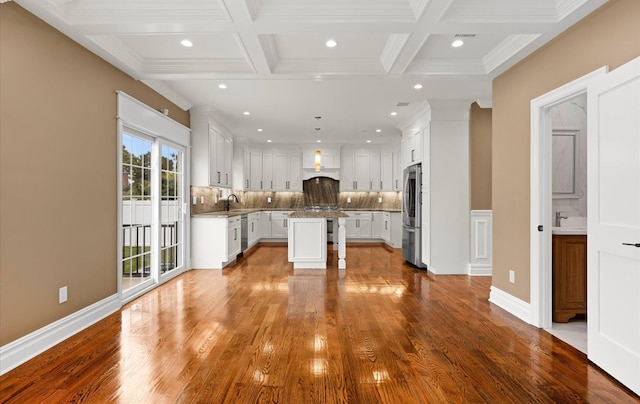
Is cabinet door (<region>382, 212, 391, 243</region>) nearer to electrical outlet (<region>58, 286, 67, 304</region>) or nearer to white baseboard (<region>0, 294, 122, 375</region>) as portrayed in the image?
white baseboard (<region>0, 294, 122, 375</region>)

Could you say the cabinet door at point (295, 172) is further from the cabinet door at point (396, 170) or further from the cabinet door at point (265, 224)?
the cabinet door at point (396, 170)

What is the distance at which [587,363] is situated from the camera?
2.40 meters

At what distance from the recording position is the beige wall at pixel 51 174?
237cm

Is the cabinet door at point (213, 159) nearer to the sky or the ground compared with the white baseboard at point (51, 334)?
nearer to the sky

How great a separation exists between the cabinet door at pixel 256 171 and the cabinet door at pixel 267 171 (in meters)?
0.08

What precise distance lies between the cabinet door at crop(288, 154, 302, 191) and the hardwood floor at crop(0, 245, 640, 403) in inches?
211

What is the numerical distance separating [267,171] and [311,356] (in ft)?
23.6

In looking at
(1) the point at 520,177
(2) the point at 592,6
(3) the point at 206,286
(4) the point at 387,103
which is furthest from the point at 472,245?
(3) the point at 206,286

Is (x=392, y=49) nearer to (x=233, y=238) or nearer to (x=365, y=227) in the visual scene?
(x=233, y=238)

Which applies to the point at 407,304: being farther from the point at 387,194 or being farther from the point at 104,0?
the point at 387,194

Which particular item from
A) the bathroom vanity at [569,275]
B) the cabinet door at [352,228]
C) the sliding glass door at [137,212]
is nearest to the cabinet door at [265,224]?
the cabinet door at [352,228]

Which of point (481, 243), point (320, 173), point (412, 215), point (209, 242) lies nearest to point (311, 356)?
point (209, 242)

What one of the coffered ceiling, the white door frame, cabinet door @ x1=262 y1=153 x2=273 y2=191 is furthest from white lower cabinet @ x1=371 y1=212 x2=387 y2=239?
the white door frame

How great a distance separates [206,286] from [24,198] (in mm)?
2452
